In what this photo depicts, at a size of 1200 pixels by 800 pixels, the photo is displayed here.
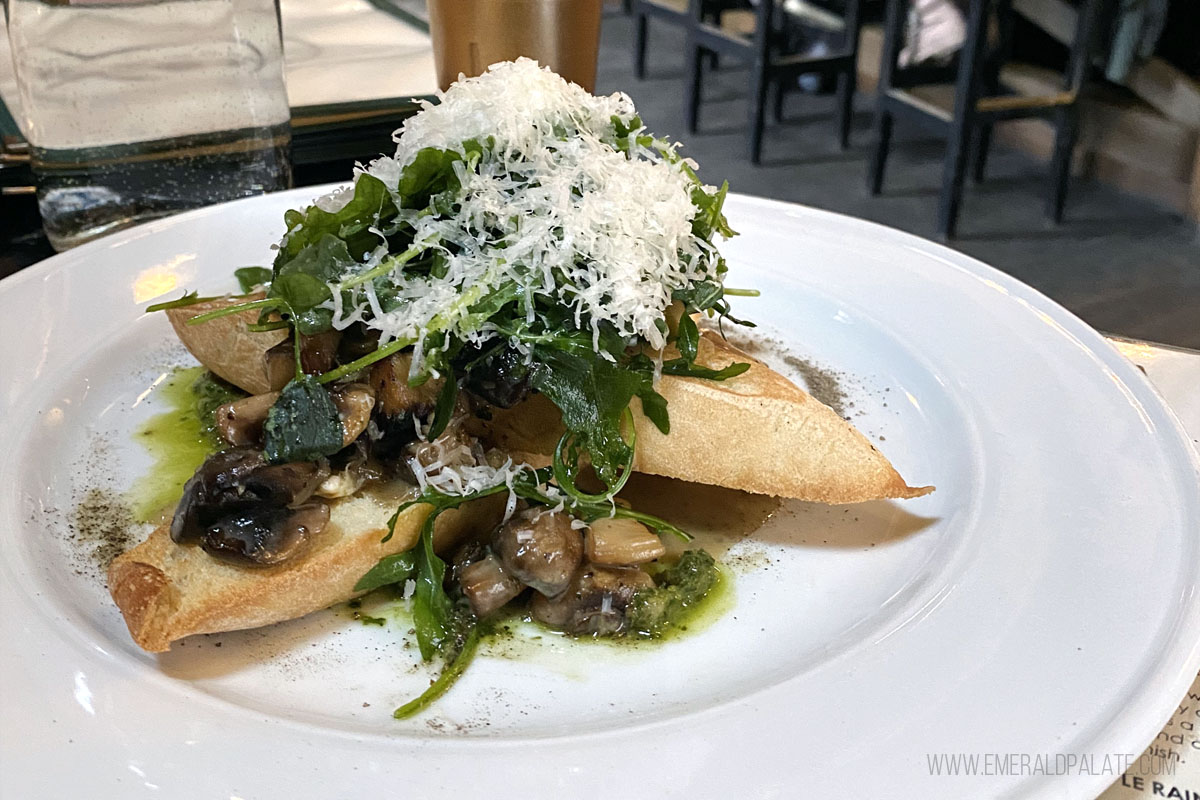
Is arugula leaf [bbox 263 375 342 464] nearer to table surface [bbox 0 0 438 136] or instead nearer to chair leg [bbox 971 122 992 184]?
table surface [bbox 0 0 438 136]

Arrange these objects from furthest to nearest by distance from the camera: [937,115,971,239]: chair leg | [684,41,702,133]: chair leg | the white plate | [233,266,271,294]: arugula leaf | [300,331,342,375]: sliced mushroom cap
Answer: [684,41,702,133]: chair leg
[937,115,971,239]: chair leg
[233,266,271,294]: arugula leaf
[300,331,342,375]: sliced mushroom cap
the white plate

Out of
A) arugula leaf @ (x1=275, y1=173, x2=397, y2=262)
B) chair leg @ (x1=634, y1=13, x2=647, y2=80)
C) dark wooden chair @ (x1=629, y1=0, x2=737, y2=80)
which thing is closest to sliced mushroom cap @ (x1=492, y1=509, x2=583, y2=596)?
arugula leaf @ (x1=275, y1=173, x2=397, y2=262)

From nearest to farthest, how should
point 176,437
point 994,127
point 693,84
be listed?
point 176,437 < point 994,127 < point 693,84

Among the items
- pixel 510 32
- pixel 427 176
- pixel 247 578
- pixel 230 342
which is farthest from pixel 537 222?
pixel 510 32

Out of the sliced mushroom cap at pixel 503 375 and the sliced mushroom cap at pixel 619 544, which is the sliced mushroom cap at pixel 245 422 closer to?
the sliced mushroom cap at pixel 503 375

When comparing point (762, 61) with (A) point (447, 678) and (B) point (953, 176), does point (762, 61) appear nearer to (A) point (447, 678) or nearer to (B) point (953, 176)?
(B) point (953, 176)

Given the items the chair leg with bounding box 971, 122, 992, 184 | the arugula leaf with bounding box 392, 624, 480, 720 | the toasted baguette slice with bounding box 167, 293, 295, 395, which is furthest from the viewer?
the chair leg with bounding box 971, 122, 992, 184
